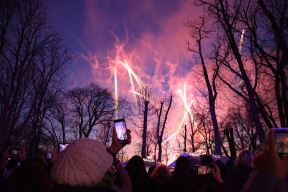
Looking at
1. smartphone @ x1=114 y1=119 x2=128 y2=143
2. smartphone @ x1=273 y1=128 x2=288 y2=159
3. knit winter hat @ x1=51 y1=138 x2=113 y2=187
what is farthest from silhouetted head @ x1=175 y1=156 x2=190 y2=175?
smartphone @ x1=273 y1=128 x2=288 y2=159

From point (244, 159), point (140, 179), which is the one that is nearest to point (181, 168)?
point (140, 179)

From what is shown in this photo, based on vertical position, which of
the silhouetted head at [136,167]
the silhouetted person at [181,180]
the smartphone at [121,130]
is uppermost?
the smartphone at [121,130]

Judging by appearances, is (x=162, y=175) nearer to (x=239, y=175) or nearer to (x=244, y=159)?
(x=239, y=175)

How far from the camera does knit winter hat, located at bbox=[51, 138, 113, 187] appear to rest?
9.04ft

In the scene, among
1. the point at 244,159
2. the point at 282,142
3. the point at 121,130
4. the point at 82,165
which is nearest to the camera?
the point at 82,165

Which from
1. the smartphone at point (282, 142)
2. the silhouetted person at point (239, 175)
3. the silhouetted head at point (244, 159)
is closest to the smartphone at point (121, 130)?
the silhouetted person at point (239, 175)

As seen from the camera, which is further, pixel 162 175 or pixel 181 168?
pixel 162 175

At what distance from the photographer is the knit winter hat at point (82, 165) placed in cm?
276

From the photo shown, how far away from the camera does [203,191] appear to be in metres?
4.50

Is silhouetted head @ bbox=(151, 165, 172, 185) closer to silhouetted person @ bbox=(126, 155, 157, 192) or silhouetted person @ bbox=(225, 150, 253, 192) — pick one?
silhouetted person @ bbox=(126, 155, 157, 192)

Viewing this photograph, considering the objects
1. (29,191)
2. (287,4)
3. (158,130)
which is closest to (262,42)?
(287,4)

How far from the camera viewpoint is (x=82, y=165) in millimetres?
2775

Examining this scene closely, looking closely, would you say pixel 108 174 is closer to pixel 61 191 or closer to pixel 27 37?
pixel 61 191

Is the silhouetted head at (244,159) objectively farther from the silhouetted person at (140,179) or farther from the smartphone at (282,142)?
the smartphone at (282,142)
